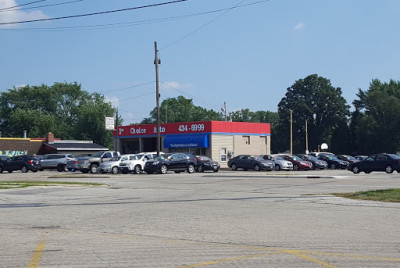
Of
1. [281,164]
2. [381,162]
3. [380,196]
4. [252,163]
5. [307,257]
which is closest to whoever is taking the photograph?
[307,257]

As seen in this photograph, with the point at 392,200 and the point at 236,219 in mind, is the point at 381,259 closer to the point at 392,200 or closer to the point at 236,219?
the point at 236,219

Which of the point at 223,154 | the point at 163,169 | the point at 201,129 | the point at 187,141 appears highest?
the point at 201,129

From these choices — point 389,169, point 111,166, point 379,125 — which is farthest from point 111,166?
point 379,125

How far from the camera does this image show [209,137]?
59281 millimetres

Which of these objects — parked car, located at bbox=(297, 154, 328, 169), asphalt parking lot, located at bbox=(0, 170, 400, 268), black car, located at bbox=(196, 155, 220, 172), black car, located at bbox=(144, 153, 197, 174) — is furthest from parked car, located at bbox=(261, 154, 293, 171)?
asphalt parking lot, located at bbox=(0, 170, 400, 268)

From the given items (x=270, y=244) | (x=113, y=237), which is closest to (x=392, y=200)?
(x=270, y=244)

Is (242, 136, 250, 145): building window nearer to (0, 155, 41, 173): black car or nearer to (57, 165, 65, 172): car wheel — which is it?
(57, 165, 65, 172): car wheel

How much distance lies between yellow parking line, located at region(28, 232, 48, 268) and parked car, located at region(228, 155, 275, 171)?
35.1 meters

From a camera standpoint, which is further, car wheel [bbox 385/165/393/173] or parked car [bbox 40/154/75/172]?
parked car [bbox 40/154/75/172]

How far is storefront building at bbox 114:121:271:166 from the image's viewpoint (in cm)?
5947

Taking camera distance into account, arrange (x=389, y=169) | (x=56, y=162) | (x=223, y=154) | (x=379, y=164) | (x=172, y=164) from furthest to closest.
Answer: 1. (x=223, y=154)
2. (x=56, y=162)
3. (x=172, y=164)
4. (x=379, y=164)
5. (x=389, y=169)

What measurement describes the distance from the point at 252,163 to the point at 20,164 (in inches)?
837

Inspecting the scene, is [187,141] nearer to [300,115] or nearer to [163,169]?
[163,169]

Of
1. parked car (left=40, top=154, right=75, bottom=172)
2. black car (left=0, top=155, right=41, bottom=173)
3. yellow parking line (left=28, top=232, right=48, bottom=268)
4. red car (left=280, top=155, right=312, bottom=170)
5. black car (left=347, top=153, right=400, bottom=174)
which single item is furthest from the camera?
parked car (left=40, top=154, right=75, bottom=172)
